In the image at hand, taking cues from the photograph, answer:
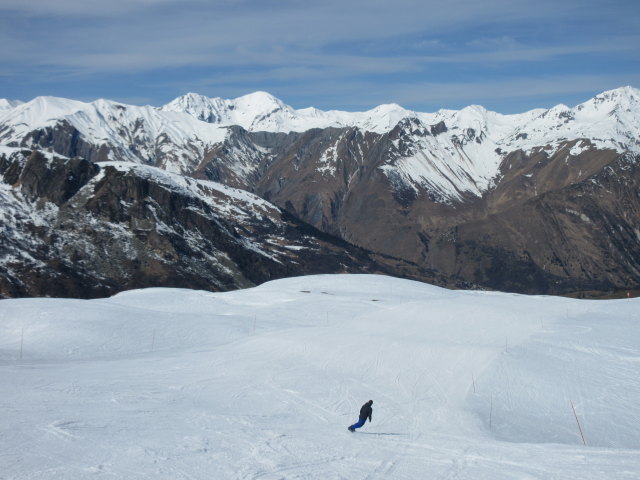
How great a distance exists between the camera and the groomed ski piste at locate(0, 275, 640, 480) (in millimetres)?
20625

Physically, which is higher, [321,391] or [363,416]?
[363,416]

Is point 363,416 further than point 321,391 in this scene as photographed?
No

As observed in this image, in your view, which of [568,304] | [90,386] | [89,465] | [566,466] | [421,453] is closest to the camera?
[89,465]

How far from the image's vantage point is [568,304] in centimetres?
6184

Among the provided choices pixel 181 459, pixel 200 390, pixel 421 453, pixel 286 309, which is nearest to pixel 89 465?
pixel 181 459

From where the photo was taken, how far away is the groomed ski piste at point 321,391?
67.7 ft

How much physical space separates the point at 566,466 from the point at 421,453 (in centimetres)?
437

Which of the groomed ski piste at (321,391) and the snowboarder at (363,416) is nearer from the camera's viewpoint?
the groomed ski piste at (321,391)

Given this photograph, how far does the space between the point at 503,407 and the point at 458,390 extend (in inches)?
102

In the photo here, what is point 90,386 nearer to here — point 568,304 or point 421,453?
point 421,453

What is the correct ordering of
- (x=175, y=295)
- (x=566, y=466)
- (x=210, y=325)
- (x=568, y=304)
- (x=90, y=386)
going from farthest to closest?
(x=175, y=295) → (x=568, y=304) → (x=210, y=325) → (x=90, y=386) → (x=566, y=466)

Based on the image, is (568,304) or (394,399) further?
(568,304)

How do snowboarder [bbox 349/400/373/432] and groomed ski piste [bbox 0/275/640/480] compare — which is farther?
snowboarder [bbox 349/400/373/432]

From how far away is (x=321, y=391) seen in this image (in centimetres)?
3256
